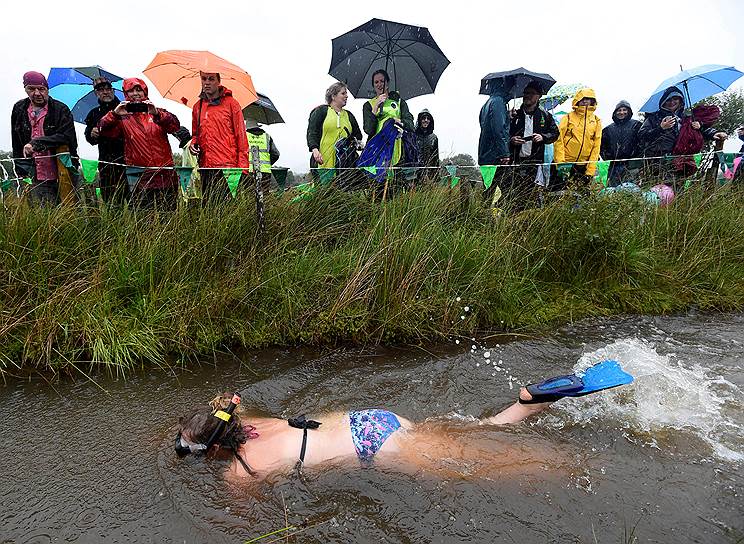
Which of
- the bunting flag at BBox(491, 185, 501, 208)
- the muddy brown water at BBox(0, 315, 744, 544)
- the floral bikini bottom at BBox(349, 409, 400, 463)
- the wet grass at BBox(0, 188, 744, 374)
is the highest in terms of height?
the bunting flag at BBox(491, 185, 501, 208)

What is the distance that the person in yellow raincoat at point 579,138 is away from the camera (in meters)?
6.71

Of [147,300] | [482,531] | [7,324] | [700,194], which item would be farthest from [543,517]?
[700,194]

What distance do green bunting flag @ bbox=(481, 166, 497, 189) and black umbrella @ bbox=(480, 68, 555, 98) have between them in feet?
4.17

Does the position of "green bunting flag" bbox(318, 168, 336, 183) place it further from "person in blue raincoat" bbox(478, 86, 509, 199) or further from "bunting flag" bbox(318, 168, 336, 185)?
"person in blue raincoat" bbox(478, 86, 509, 199)

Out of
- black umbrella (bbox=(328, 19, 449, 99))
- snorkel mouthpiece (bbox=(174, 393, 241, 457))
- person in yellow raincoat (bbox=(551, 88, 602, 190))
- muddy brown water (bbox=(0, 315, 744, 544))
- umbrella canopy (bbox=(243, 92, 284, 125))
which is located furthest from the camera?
umbrella canopy (bbox=(243, 92, 284, 125))

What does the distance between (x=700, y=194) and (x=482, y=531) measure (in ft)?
18.9

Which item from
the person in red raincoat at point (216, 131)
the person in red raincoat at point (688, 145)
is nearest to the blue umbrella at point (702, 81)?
the person in red raincoat at point (688, 145)

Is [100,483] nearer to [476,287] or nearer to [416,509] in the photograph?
[416,509]

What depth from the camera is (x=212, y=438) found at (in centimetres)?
272

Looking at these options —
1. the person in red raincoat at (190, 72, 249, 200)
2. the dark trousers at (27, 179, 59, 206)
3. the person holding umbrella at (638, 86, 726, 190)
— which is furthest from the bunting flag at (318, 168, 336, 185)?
the person holding umbrella at (638, 86, 726, 190)

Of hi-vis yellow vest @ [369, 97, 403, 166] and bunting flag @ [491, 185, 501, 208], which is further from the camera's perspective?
hi-vis yellow vest @ [369, 97, 403, 166]

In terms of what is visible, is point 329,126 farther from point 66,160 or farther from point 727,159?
point 727,159

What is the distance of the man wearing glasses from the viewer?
16.6 feet

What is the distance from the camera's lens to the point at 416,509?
2.56 meters
